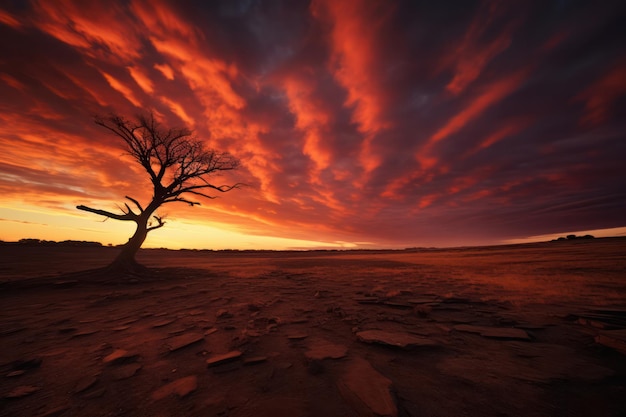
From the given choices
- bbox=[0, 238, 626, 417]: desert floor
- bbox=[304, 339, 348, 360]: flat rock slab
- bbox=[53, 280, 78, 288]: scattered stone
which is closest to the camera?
bbox=[0, 238, 626, 417]: desert floor

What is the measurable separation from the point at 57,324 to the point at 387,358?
7.29 metres

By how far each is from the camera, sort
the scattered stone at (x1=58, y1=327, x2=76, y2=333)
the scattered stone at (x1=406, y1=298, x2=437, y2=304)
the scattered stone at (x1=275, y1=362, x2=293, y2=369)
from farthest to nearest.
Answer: the scattered stone at (x1=406, y1=298, x2=437, y2=304), the scattered stone at (x1=58, y1=327, x2=76, y2=333), the scattered stone at (x1=275, y1=362, x2=293, y2=369)

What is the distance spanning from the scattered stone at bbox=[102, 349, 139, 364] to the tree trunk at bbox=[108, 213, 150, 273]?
34.1 ft

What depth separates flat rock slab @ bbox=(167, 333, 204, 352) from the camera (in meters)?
4.01

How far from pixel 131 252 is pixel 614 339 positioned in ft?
57.1

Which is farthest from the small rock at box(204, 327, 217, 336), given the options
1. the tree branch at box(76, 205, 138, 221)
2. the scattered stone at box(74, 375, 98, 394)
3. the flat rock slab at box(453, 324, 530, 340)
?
the tree branch at box(76, 205, 138, 221)

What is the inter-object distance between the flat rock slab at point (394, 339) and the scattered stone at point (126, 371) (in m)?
3.55

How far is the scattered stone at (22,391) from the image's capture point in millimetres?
2659

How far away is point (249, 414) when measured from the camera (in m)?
2.31

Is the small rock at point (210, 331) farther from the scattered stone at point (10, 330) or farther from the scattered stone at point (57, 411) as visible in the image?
the scattered stone at point (10, 330)

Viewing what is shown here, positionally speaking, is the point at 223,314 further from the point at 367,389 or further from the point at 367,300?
the point at 367,389

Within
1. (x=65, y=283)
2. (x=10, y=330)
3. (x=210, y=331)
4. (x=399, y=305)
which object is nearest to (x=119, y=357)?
(x=210, y=331)

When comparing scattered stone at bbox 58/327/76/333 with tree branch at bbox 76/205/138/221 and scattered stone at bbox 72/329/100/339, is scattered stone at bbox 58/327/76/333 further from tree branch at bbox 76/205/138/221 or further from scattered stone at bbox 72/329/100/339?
tree branch at bbox 76/205/138/221

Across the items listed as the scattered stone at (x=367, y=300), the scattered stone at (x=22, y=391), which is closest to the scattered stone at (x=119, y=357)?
the scattered stone at (x=22, y=391)
